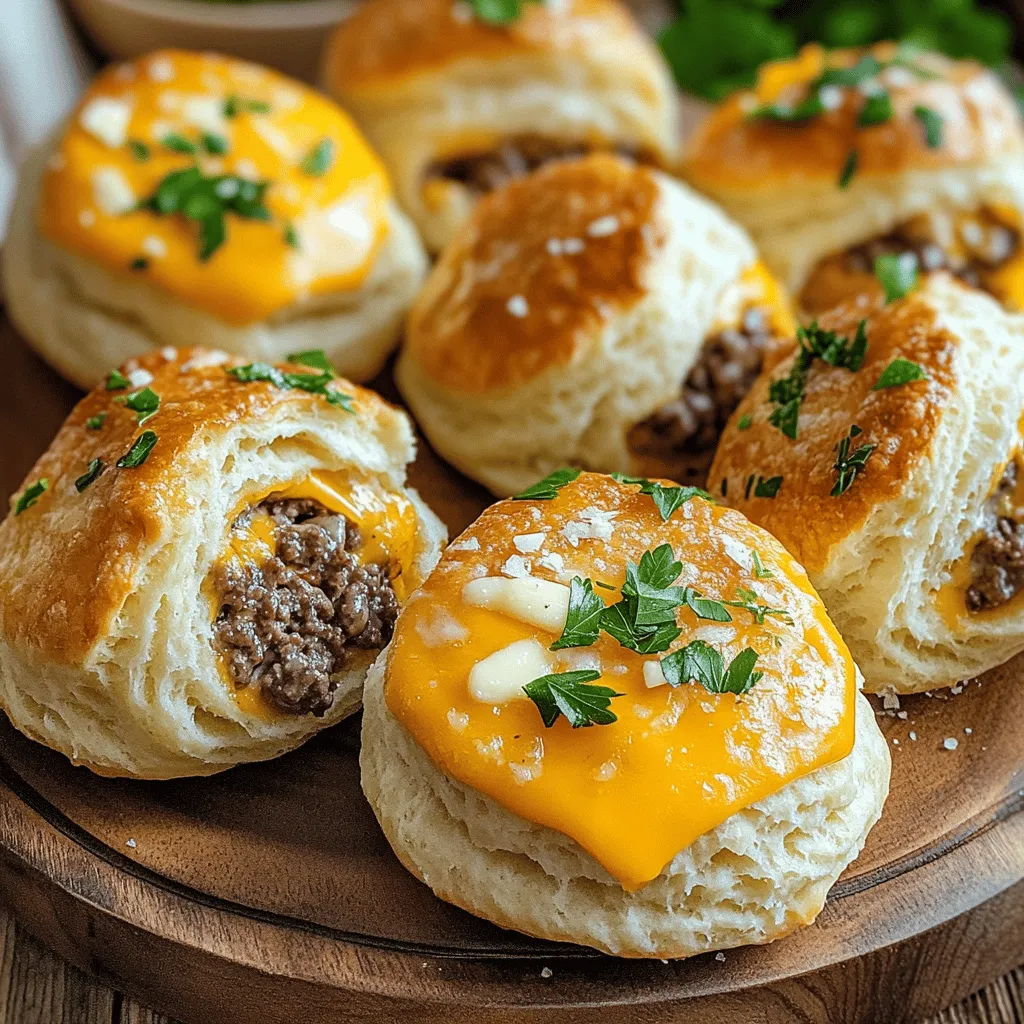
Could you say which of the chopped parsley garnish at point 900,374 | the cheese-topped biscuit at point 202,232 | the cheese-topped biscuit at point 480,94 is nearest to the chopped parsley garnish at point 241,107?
the cheese-topped biscuit at point 202,232

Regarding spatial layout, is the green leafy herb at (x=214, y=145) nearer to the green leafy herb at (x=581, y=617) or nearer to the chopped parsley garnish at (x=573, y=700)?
the green leafy herb at (x=581, y=617)

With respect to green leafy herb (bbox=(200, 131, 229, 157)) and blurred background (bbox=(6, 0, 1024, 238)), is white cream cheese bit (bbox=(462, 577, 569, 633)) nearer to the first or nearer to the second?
green leafy herb (bbox=(200, 131, 229, 157))

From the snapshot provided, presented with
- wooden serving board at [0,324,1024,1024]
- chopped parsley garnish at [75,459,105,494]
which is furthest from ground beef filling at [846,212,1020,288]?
chopped parsley garnish at [75,459,105,494]

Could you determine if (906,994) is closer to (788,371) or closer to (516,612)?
(516,612)

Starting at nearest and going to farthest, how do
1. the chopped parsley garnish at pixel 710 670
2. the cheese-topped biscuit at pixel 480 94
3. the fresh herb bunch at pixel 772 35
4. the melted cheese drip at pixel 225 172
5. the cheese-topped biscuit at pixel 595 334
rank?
the chopped parsley garnish at pixel 710 670
the cheese-topped biscuit at pixel 595 334
the melted cheese drip at pixel 225 172
the cheese-topped biscuit at pixel 480 94
the fresh herb bunch at pixel 772 35

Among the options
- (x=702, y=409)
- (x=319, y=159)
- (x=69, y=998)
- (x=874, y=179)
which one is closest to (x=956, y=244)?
(x=874, y=179)
